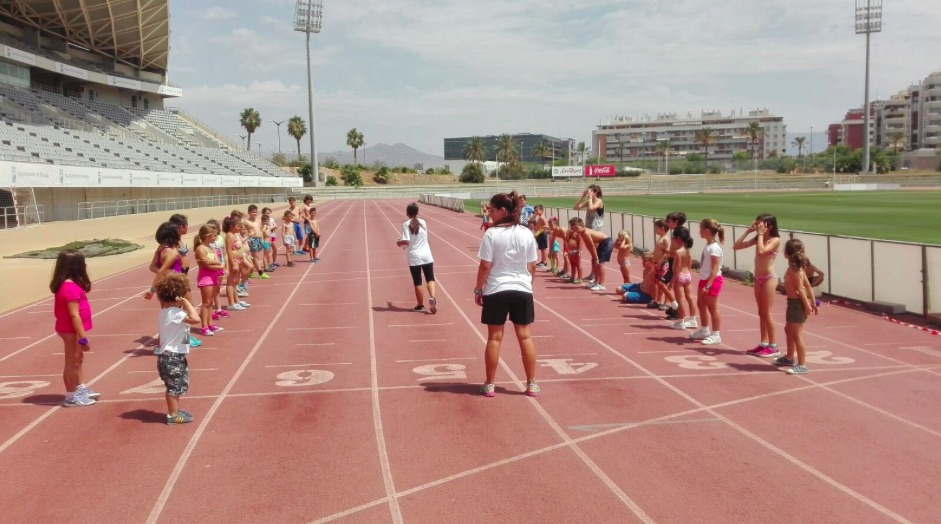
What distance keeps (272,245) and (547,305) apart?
8612mm

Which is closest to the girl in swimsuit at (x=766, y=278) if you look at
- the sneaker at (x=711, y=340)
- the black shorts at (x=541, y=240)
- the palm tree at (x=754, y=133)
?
the sneaker at (x=711, y=340)

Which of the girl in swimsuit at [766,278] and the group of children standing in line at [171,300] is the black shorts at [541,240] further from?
the girl in swimsuit at [766,278]

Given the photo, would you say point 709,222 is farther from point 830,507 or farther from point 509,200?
point 830,507

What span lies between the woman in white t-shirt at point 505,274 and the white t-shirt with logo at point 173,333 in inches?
103

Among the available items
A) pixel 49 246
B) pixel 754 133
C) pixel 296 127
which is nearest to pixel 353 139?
pixel 296 127

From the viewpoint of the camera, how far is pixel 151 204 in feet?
173

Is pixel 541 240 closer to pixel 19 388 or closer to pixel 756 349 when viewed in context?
pixel 756 349

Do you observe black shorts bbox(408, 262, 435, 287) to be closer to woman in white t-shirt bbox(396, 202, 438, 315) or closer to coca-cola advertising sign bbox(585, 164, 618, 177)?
woman in white t-shirt bbox(396, 202, 438, 315)

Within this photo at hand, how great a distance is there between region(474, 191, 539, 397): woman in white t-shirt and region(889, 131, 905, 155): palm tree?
158m

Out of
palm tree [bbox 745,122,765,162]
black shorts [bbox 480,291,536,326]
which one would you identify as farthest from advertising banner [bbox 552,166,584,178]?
black shorts [bbox 480,291,536,326]

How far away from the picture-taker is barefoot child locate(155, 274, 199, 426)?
677 cm

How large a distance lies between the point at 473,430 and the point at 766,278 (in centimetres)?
446

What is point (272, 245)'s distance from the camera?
63.7 ft

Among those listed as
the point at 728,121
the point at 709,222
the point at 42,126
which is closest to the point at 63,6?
the point at 42,126
